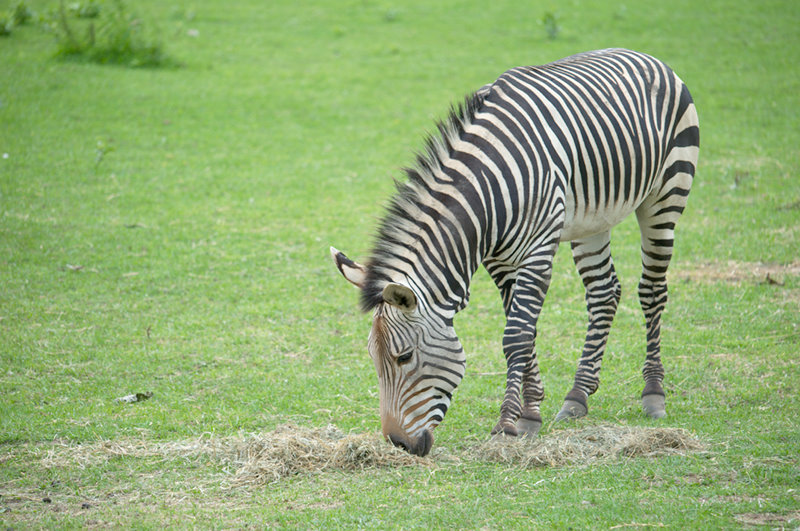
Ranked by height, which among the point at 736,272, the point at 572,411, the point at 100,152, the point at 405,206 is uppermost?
the point at 405,206

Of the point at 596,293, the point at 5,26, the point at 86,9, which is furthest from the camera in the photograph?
the point at 86,9

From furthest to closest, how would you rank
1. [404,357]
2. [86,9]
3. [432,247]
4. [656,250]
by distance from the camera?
[86,9]
[656,250]
[432,247]
[404,357]

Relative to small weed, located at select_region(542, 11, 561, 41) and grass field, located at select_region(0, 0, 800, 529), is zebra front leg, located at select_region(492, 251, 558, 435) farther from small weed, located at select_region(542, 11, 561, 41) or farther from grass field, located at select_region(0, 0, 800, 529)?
small weed, located at select_region(542, 11, 561, 41)

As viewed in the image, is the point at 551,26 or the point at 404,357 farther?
the point at 551,26

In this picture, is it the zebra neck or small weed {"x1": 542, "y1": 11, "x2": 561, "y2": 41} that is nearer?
the zebra neck

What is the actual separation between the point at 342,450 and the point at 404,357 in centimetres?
77

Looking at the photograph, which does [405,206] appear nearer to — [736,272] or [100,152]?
[736,272]

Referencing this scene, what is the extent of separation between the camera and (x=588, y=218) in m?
6.11

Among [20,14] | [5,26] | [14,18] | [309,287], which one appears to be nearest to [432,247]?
[309,287]

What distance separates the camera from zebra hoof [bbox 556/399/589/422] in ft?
20.7

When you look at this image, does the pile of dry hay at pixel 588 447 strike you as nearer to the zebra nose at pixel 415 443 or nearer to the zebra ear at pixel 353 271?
the zebra nose at pixel 415 443

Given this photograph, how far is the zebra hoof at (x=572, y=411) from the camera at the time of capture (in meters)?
6.30

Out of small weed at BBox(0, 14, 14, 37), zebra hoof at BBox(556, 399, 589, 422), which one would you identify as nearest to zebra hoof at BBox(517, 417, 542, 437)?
zebra hoof at BBox(556, 399, 589, 422)

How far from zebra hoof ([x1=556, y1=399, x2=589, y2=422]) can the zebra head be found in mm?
1540
